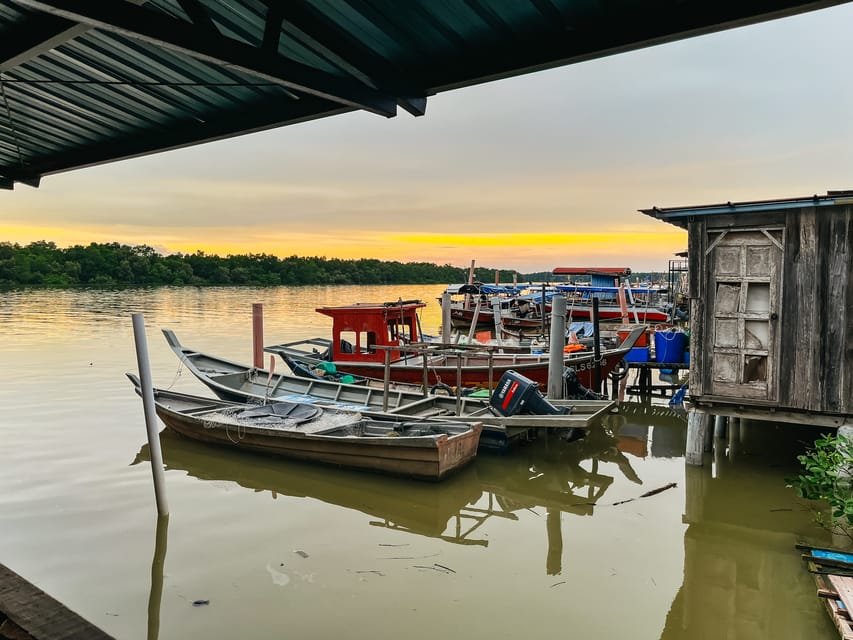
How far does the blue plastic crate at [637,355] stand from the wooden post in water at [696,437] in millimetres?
6305

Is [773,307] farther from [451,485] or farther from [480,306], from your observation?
[480,306]

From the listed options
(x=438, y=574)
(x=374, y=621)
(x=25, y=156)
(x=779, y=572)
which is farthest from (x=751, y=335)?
(x=25, y=156)

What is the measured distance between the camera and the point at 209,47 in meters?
2.64

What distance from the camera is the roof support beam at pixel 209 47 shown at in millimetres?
2277

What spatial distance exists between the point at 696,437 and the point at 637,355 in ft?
22.1

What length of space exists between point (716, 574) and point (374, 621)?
157 inches

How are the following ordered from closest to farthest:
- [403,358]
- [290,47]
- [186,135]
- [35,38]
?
[35,38]
[290,47]
[186,135]
[403,358]

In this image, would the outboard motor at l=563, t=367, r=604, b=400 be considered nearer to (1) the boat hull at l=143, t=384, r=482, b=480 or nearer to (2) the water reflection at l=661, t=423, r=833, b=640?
(2) the water reflection at l=661, t=423, r=833, b=640

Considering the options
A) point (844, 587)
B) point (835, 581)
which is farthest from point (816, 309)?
point (844, 587)

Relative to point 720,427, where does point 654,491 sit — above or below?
below

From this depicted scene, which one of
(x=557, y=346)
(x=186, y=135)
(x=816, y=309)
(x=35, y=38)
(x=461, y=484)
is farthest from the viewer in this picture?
(x=557, y=346)

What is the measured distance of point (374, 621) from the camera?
18.2 feet

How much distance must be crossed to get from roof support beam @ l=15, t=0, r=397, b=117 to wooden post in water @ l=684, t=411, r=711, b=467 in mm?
8648

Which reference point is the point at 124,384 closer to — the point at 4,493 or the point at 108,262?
the point at 4,493
